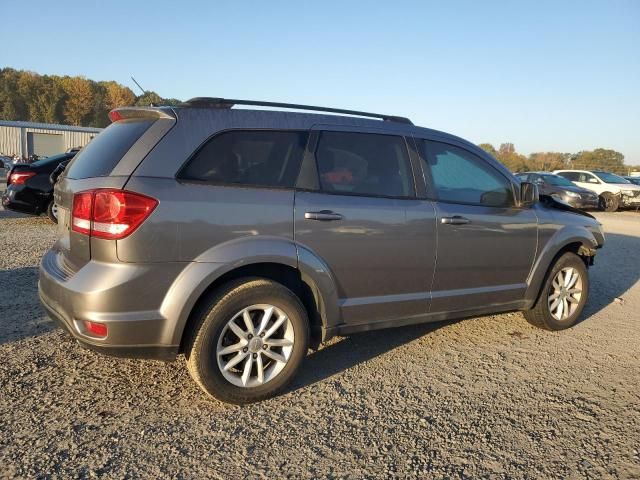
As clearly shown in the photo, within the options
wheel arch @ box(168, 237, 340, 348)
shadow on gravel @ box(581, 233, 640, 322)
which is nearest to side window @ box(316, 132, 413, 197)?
wheel arch @ box(168, 237, 340, 348)

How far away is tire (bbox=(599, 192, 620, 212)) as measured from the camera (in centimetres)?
1953

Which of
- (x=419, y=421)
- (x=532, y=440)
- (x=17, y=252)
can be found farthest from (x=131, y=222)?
(x=17, y=252)

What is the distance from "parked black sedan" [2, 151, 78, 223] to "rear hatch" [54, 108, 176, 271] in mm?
7209

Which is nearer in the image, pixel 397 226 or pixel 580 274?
pixel 397 226

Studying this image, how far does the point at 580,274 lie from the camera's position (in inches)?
191

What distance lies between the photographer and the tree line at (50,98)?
→ 79812 mm

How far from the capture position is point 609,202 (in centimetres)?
1966

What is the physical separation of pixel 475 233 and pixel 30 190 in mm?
9040

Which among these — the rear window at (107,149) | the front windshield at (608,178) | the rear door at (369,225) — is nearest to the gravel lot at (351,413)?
the rear door at (369,225)

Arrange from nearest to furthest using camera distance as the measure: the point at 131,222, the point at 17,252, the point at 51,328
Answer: the point at 131,222, the point at 51,328, the point at 17,252

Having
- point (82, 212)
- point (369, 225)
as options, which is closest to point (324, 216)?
point (369, 225)

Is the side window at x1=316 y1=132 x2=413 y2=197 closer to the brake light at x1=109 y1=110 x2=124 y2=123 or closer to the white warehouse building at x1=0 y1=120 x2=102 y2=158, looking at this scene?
the brake light at x1=109 y1=110 x2=124 y2=123

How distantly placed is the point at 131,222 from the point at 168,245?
0.76 ft

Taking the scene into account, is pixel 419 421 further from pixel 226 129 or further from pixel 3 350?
pixel 3 350
